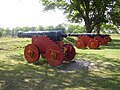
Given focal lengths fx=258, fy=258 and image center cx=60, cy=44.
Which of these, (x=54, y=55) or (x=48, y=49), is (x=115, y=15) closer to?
(x=48, y=49)

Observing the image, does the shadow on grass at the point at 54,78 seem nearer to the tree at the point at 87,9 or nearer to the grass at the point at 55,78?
the grass at the point at 55,78

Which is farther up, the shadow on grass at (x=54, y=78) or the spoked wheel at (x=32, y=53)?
the spoked wheel at (x=32, y=53)

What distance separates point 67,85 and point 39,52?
172 inches

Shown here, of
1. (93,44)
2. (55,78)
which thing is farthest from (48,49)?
(93,44)

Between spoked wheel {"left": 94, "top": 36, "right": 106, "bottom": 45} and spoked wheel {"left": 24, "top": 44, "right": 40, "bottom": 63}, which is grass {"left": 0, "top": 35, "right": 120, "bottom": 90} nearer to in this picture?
spoked wheel {"left": 24, "top": 44, "right": 40, "bottom": 63}

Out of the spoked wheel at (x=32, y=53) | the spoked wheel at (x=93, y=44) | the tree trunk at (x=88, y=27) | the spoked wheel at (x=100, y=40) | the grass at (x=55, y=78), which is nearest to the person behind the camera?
the grass at (x=55, y=78)

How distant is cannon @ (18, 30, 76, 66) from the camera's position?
1098 centimetres

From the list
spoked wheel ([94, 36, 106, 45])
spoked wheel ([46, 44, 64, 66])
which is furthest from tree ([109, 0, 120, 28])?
spoked wheel ([46, 44, 64, 66])

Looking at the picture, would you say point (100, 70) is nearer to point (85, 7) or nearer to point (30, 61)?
point (30, 61)

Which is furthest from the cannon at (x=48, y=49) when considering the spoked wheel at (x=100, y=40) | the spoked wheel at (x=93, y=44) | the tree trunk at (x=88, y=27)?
the tree trunk at (x=88, y=27)

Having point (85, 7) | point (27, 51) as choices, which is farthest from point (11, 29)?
point (27, 51)

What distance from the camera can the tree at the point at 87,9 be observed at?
4047cm

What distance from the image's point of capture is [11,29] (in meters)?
132

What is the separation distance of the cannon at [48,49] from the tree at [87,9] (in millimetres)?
27862
